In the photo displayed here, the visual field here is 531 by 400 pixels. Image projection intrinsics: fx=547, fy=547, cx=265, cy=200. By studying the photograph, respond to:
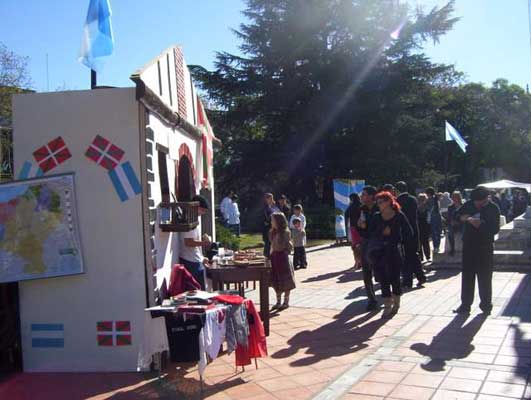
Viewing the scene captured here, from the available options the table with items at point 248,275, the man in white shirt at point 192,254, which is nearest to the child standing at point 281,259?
the table with items at point 248,275

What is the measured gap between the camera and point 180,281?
6.30m

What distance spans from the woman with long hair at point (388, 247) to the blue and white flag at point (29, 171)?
14.4 feet

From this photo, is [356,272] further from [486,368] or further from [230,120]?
[230,120]

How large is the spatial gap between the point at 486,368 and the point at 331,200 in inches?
990

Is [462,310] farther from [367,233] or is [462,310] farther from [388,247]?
[367,233]

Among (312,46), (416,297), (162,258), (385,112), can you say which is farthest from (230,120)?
(162,258)

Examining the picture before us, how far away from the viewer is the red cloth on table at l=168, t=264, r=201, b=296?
6254 mm

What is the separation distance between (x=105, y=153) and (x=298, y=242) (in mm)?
7632

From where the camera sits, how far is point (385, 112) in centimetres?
2889

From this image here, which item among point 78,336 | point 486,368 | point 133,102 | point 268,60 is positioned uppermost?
point 268,60

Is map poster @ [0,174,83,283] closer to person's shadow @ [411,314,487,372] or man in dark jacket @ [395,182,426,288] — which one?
person's shadow @ [411,314,487,372]

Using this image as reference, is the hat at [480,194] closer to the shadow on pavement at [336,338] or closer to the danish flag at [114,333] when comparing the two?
the shadow on pavement at [336,338]

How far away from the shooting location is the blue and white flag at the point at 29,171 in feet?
18.8

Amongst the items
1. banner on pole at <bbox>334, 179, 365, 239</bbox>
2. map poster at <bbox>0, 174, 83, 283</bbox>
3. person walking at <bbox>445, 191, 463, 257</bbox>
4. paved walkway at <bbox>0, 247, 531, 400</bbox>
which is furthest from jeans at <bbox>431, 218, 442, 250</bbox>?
map poster at <bbox>0, 174, 83, 283</bbox>
